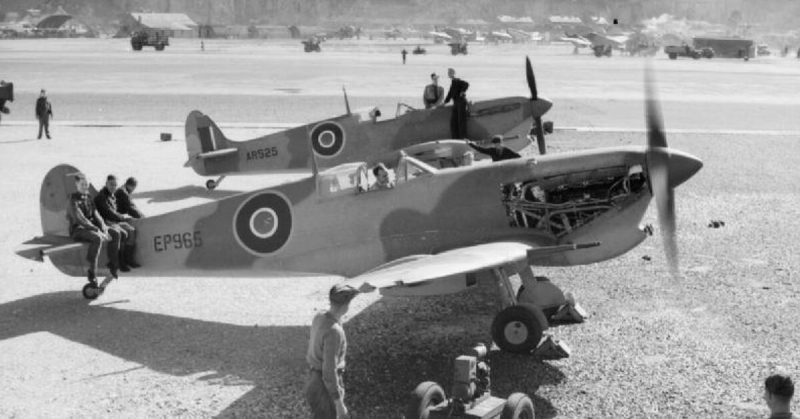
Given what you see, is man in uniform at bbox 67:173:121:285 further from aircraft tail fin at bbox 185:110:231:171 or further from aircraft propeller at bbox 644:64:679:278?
aircraft tail fin at bbox 185:110:231:171

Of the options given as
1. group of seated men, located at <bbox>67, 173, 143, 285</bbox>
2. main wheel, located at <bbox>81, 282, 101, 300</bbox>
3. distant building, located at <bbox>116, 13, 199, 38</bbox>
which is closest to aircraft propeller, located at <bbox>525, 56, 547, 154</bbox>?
group of seated men, located at <bbox>67, 173, 143, 285</bbox>

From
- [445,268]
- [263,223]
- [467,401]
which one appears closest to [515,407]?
[467,401]

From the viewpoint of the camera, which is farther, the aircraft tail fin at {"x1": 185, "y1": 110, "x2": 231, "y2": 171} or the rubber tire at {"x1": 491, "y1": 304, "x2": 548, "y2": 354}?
the aircraft tail fin at {"x1": 185, "y1": 110, "x2": 231, "y2": 171}

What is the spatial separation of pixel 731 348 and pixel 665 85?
44.7m

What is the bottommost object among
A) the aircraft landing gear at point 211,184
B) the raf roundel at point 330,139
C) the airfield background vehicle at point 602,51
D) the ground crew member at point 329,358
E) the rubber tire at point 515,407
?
the aircraft landing gear at point 211,184

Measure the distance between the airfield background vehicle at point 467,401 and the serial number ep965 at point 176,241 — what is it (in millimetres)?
5511

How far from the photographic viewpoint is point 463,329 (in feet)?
36.7

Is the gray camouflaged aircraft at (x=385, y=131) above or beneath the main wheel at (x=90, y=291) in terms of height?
above

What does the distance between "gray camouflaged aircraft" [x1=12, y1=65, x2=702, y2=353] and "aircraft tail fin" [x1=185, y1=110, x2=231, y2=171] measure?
942cm

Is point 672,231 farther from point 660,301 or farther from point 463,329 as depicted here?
point 463,329

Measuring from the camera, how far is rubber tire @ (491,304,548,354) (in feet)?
31.9

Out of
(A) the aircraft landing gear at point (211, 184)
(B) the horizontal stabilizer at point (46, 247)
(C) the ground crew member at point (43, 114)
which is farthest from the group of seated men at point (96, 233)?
(C) the ground crew member at point (43, 114)

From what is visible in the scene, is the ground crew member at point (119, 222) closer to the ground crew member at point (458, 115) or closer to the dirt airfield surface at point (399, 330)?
the dirt airfield surface at point (399, 330)

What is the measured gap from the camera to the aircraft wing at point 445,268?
29.1ft
